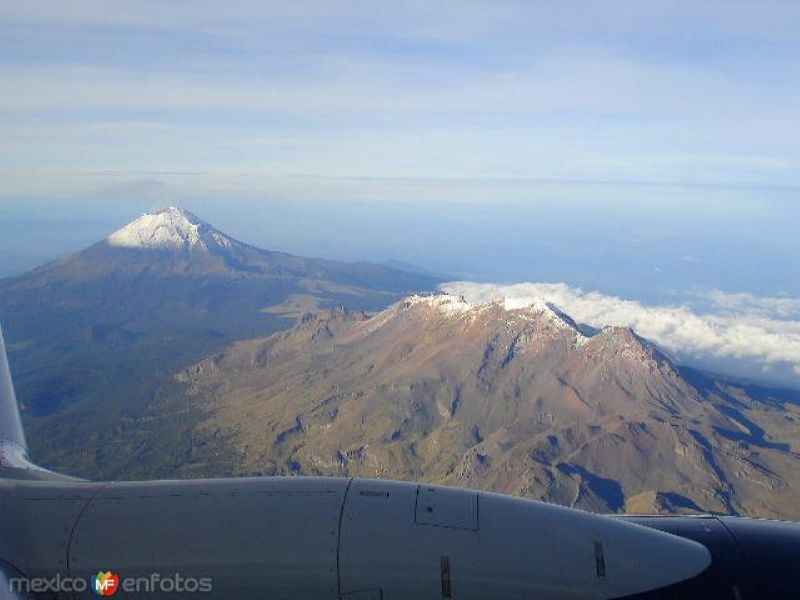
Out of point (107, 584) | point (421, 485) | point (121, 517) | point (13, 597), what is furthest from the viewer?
point (421, 485)

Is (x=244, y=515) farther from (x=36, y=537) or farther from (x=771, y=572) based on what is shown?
(x=771, y=572)

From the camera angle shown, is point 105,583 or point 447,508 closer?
point 105,583

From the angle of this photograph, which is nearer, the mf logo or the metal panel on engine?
the mf logo

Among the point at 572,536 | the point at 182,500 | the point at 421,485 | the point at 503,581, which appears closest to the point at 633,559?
the point at 572,536

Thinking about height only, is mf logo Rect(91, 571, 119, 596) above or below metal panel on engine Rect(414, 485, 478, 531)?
below

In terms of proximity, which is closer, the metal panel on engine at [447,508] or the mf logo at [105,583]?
the mf logo at [105,583]

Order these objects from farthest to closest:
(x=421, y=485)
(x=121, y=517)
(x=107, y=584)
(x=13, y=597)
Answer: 1. (x=421, y=485)
2. (x=121, y=517)
3. (x=107, y=584)
4. (x=13, y=597)

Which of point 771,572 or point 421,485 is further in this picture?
point 421,485

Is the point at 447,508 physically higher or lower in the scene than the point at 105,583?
higher
